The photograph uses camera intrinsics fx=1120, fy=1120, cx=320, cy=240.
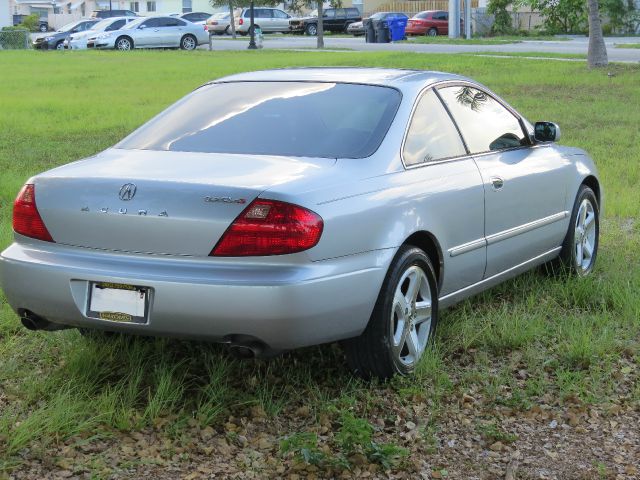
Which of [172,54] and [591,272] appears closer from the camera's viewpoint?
[591,272]

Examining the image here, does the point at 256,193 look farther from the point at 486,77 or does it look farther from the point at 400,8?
the point at 400,8

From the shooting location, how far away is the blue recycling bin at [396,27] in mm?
49688

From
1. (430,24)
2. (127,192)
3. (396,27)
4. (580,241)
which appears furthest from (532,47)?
(127,192)

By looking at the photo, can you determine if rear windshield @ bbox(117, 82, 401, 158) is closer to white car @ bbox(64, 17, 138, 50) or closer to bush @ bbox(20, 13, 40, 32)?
white car @ bbox(64, 17, 138, 50)

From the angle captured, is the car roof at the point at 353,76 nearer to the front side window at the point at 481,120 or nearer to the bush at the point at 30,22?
the front side window at the point at 481,120

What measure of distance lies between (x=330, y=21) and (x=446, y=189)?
183ft

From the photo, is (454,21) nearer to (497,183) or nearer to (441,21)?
(441,21)

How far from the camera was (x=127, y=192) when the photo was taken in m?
4.67

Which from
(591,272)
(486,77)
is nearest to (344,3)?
(486,77)

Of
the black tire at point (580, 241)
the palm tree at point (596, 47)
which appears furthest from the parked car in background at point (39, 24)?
the black tire at point (580, 241)

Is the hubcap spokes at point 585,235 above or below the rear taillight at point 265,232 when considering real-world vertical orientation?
below

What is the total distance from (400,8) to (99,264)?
206ft

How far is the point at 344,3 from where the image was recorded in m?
72.9

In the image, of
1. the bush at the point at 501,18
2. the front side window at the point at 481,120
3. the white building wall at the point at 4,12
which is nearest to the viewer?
the front side window at the point at 481,120
